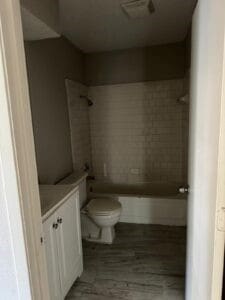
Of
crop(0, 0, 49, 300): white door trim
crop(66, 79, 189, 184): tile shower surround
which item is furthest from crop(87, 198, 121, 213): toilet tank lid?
crop(0, 0, 49, 300): white door trim

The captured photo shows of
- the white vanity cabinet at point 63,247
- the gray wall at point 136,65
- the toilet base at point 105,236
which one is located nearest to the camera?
the white vanity cabinet at point 63,247

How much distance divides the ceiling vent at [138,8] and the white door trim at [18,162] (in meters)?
1.43

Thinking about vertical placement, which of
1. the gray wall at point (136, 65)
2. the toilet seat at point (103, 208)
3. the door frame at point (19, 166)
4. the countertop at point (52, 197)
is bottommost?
the toilet seat at point (103, 208)

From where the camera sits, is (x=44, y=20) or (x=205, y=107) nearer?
(x=205, y=107)

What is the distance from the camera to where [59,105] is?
106 inches

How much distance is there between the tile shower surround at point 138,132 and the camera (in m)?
3.51

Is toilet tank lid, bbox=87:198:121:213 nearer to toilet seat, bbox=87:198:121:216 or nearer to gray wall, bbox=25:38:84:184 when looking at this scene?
toilet seat, bbox=87:198:121:216

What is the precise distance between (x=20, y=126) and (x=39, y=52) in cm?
164

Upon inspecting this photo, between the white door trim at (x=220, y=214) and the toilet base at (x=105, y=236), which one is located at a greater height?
the white door trim at (x=220, y=214)

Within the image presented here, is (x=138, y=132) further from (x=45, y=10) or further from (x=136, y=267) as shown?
(x=45, y=10)

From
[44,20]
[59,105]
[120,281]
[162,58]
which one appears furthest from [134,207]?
[44,20]

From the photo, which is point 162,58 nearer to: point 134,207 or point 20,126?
point 134,207

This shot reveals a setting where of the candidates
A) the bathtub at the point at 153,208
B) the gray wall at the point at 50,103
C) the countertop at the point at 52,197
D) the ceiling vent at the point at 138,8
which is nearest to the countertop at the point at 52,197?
the countertop at the point at 52,197

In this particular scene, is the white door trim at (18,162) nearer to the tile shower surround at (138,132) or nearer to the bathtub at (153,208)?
the bathtub at (153,208)
